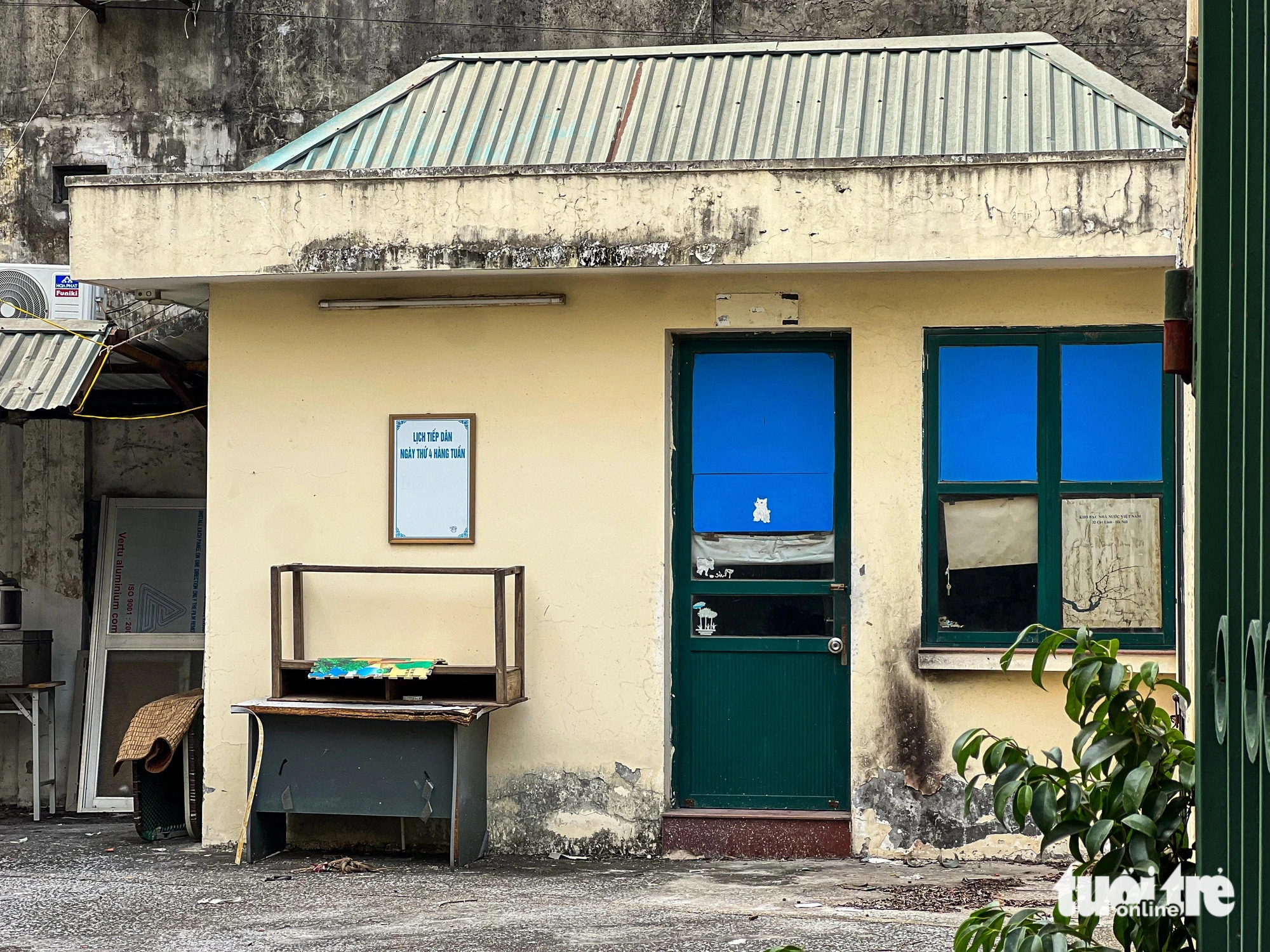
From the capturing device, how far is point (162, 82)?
10188mm

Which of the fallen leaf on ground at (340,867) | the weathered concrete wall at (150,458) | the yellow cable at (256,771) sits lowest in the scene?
the fallen leaf on ground at (340,867)

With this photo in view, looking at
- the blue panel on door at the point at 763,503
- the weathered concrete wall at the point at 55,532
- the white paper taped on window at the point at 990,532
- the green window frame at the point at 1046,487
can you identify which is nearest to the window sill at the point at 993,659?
the green window frame at the point at 1046,487

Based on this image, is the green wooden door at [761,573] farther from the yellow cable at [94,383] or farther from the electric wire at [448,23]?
the electric wire at [448,23]

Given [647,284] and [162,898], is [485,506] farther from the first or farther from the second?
[162,898]

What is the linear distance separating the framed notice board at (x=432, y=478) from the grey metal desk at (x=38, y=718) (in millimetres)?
2909

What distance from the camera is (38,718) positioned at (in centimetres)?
870

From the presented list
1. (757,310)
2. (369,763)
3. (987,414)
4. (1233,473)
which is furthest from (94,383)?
(1233,473)

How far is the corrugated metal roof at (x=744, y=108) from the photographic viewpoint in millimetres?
7441

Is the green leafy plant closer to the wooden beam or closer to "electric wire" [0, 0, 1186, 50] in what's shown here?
the wooden beam

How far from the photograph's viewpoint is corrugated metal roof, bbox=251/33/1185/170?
7.44 m

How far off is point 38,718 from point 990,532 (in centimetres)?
592

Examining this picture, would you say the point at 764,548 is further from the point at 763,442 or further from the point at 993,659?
the point at 993,659

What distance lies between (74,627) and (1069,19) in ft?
26.8

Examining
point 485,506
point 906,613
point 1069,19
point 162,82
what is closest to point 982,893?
point 906,613
